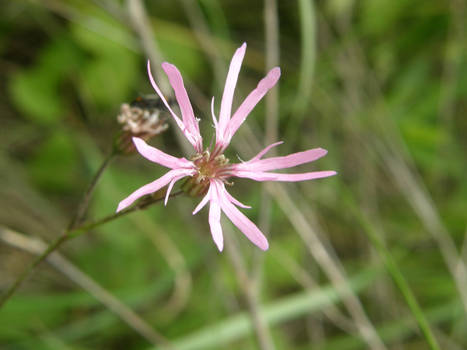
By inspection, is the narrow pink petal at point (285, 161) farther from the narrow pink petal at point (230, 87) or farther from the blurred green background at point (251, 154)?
the blurred green background at point (251, 154)

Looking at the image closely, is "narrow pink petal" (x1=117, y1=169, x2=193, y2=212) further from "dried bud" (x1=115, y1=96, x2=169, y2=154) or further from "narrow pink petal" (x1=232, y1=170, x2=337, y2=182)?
"dried bud" (x1=115, y1=96, x2=169, y2=154)

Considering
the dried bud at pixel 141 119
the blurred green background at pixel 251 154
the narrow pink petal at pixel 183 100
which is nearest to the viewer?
the narrow pink petal at pixel 183 100

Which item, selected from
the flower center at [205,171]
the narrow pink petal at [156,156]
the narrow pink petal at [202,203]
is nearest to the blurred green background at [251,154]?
the flower center at [205,171]

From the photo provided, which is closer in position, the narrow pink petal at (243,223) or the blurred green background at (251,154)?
the narrow pink petal at (243,223)

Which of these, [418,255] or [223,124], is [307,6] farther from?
[418,255]

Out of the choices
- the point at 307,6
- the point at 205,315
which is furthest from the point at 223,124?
the point at 205,315

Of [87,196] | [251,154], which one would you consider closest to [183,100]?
[87,196]
